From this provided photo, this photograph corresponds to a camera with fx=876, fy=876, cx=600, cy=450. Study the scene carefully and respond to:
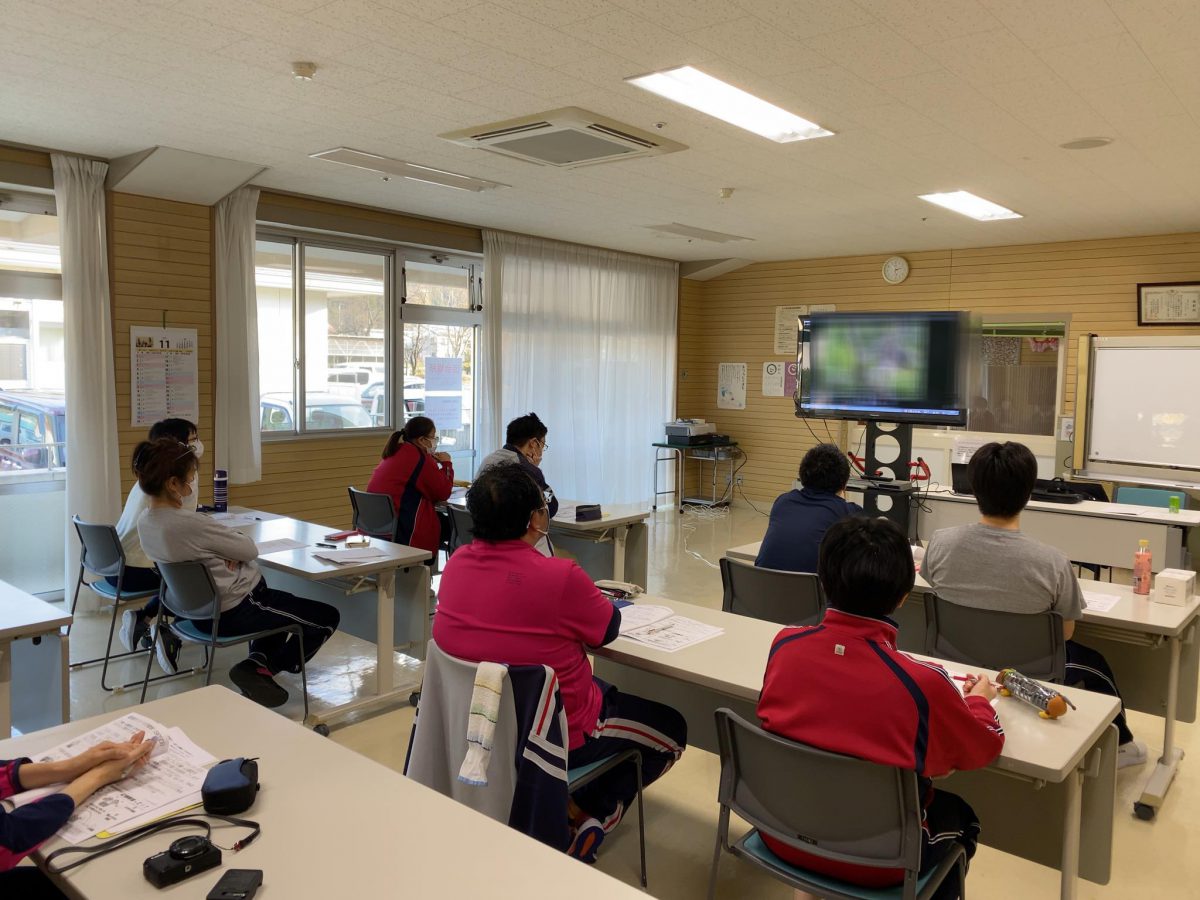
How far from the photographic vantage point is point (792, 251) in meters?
8.93

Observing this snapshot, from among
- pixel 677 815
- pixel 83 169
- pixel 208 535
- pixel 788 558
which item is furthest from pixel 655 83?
pixel 83 169

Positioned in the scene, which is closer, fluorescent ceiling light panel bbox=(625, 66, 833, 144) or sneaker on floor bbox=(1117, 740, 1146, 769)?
sneaker on floor bbox=(1117, 740, 1146, 769)

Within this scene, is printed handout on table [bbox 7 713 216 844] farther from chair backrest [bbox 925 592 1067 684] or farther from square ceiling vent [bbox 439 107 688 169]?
square ceiling vent [bbox 439 107 688 169]

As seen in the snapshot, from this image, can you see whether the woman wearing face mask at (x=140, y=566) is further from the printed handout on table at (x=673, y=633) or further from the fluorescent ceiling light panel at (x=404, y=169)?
the printed handout on table at (x=673, y=633)

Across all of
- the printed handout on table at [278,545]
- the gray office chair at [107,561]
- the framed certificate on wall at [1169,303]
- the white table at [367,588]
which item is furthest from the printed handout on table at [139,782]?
the framed certificate on wall at [1169,303]

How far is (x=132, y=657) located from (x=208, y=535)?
4.96ft

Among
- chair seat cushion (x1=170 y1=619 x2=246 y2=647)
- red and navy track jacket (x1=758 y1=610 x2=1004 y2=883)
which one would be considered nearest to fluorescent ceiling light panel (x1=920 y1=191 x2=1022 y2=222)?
red and navy track jacket (x1=758 y1=610 x2=1004 y2=883)

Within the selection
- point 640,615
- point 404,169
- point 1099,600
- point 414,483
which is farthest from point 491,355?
point 1099,600

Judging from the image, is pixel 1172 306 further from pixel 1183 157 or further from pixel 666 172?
pixel 666 172

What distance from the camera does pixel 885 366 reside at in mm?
4980

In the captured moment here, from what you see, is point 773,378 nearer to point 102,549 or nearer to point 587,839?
point 102,549

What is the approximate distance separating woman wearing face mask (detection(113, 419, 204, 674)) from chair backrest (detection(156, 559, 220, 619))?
0.39 metres

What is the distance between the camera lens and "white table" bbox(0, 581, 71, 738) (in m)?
2.63

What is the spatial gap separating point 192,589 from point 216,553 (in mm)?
162
